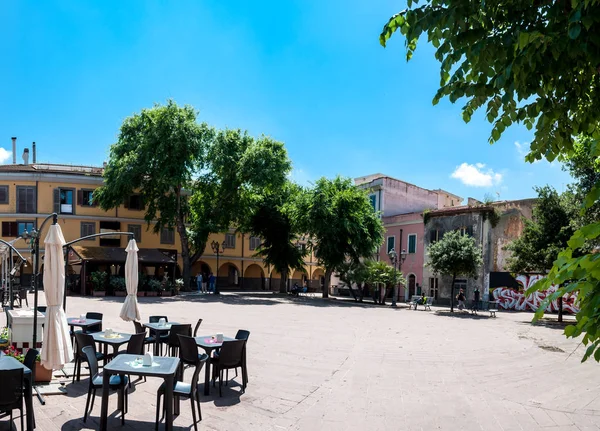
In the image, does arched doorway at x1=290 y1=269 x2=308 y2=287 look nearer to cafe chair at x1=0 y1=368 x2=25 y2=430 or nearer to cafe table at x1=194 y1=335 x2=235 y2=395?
cafe table at x1=194 y1=335 x2=235 y2=395

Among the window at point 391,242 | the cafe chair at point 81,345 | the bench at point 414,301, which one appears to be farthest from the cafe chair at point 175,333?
the window at point 391,242

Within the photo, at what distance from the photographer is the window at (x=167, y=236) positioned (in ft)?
132

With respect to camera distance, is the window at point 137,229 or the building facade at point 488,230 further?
the window at point 137,229

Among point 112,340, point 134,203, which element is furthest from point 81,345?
point 134,203

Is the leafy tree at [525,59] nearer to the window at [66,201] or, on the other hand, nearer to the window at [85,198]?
the window at [85,198]

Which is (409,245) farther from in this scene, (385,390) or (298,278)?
(385,390)

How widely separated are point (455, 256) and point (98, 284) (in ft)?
74.4

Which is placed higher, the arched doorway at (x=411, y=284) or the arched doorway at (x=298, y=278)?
the arched doorway at (x=411, y=284)

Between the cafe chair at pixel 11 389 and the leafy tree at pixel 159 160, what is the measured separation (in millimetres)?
26862

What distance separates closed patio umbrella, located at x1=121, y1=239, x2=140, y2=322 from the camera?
10664mm

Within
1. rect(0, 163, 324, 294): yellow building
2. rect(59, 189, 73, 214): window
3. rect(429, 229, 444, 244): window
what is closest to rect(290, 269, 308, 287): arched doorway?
rect(0, 163, 324, 294): yellow building

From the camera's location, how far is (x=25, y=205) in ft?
115

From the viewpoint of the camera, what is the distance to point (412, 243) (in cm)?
3859

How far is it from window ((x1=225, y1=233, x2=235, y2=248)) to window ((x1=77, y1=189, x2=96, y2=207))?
1362 centimetres
